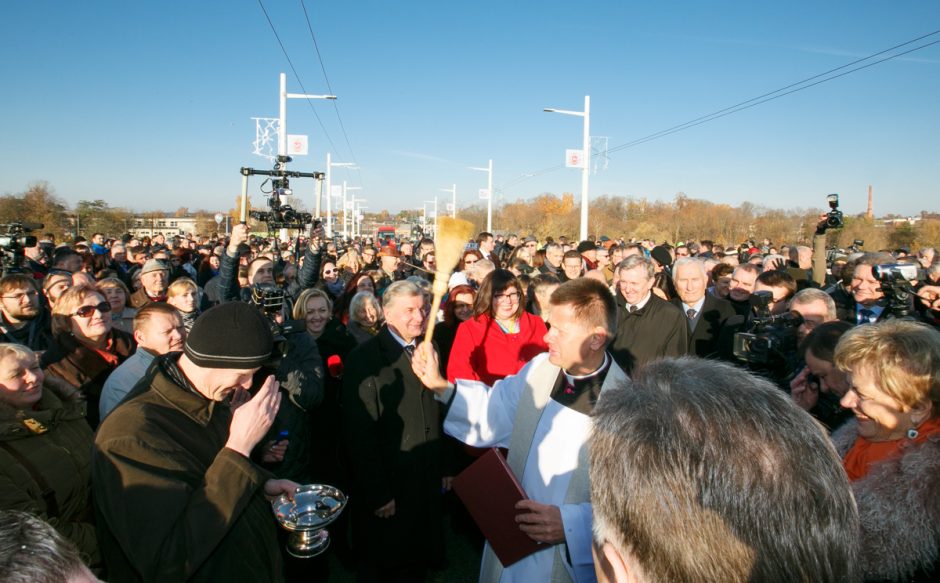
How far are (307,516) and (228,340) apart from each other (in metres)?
0.76

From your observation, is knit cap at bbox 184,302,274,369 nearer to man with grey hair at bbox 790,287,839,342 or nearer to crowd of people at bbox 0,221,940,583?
crowd of people at bbox 0,221,940,583

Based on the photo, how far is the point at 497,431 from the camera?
3.17 m

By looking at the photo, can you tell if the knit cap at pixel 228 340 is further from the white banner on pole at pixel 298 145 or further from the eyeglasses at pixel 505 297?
the white banner on pole at pixel 298 145

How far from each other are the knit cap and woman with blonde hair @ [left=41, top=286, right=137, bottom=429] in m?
2.34

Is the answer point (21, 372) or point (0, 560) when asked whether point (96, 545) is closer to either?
point (21, 372)

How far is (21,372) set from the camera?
109 inches

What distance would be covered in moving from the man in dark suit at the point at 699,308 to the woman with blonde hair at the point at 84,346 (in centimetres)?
521

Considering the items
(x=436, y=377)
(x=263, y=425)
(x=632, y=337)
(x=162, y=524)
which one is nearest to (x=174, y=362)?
(x=263, y=425)

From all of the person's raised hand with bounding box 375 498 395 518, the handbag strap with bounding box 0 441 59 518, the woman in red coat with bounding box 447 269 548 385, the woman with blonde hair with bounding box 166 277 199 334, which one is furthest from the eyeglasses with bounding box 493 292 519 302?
the handbag strap with bounding box 0 441 59 518

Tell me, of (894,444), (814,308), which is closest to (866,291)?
(814,308)

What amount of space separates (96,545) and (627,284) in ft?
14.1

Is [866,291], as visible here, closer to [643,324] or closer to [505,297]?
[643,324]

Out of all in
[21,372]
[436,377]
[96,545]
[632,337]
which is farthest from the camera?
[632,337]

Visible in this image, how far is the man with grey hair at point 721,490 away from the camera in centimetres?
105
